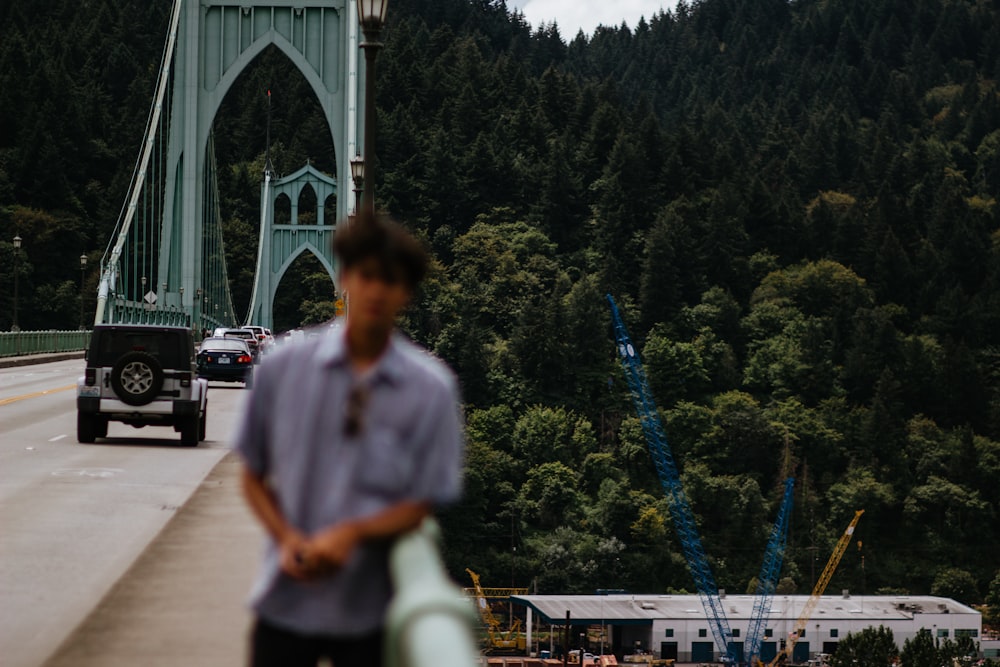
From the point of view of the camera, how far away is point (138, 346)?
2430 centimetres

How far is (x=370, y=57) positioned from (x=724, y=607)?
121 m

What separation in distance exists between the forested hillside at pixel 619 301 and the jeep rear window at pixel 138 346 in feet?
330

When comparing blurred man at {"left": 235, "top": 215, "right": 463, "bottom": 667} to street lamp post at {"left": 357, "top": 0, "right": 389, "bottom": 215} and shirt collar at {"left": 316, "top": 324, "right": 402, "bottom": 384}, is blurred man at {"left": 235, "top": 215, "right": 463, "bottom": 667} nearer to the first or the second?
shirt collar at {"left": 316, "top": 324, "right": 402, "bottom": 384}

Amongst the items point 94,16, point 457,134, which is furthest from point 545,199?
point 94,16

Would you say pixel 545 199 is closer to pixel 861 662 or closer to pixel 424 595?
pixel 861 662

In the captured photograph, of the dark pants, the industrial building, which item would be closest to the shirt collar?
the dark pants

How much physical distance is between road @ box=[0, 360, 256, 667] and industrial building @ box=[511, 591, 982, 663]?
3873 inches

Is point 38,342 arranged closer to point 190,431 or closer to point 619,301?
point 190,431

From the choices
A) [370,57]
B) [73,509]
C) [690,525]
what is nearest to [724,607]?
[690,525]

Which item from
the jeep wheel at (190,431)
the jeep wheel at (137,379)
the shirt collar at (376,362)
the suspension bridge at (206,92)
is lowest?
the shirt collar at (376,362)

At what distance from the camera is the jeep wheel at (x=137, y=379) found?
23.5 meters

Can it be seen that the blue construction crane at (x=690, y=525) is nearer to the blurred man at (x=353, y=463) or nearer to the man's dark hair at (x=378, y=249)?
the blurred man at (x=353, y=463)

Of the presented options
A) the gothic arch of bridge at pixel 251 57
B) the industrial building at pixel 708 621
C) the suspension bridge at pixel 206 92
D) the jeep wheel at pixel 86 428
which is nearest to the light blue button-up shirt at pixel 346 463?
the jeep wheel at pixel 86 428

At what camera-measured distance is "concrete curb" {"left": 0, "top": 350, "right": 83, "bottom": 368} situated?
5347 centimetres
